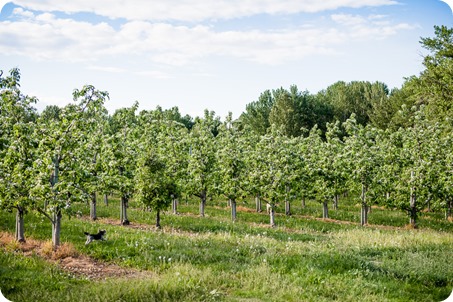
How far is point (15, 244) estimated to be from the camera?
15516 mm

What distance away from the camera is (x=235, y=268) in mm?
13977

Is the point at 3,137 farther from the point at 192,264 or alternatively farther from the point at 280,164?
the point at 280,164

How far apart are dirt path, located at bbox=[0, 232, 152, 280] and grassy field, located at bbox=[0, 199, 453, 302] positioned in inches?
8.1

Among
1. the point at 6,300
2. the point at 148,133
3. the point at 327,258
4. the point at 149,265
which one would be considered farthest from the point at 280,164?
the point at 6,300

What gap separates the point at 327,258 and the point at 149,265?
6.25 metres

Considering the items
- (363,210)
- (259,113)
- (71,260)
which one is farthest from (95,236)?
(259,113)

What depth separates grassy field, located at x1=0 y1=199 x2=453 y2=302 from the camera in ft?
37.9

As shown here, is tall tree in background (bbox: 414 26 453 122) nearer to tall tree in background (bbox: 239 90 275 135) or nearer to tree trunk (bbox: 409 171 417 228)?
tree trunk (bbox: 409 171 417 228)

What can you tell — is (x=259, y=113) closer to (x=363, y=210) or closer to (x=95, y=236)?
(x=363, y=210)

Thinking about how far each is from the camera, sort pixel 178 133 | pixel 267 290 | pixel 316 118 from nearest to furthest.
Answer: pixel 267 290 < pixel 178 133 < pixel 316 118

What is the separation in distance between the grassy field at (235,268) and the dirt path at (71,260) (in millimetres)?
207

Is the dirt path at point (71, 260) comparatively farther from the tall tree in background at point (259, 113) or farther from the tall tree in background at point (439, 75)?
the tall tree in background at point (259, 113)

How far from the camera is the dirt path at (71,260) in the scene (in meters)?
13.5

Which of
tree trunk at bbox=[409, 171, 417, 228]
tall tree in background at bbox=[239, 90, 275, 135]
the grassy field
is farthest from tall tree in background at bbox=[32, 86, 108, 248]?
tall tree in background at bbox=[239, 90, 275, 135]
